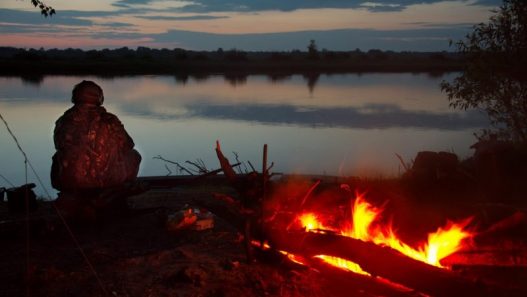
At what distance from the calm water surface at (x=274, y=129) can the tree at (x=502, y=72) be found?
297 centimetres

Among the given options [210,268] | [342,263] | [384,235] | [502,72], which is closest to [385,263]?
[384,235]

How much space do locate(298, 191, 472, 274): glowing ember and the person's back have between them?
397 centimetres

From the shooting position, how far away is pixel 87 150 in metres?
8.84

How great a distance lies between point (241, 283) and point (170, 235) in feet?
7.96

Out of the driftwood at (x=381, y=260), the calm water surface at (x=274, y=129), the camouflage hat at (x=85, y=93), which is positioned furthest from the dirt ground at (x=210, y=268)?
the calm water surface at (x=274, y=129)

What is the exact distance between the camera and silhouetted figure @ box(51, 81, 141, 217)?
8.80 metres

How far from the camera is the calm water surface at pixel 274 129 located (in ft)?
64.9

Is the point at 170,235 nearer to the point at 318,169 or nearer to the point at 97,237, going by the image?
the point at 97,237

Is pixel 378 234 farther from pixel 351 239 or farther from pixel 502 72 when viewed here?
pixel 502 72

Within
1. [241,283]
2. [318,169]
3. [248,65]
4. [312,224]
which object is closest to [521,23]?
[318,169]

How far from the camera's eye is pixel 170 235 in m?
8.10

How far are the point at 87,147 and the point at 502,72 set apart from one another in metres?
10.2

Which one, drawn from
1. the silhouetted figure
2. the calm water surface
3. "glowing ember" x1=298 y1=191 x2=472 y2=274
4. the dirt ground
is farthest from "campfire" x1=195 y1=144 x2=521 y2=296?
Result: the calm water surface

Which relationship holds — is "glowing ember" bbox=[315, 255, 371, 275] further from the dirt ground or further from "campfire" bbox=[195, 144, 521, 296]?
the dirt ground
